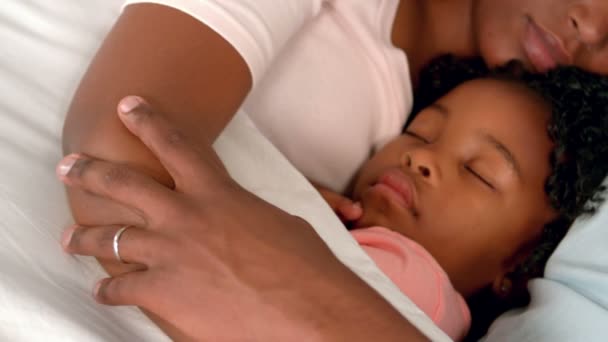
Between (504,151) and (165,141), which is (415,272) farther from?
(165,141)

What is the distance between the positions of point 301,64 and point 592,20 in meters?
0.46

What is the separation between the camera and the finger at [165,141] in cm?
60

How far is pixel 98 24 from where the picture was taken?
819 millimetres

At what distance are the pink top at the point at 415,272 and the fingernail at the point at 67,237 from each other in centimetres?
43

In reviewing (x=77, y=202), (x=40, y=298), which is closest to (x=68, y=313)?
(x=40, y=298)

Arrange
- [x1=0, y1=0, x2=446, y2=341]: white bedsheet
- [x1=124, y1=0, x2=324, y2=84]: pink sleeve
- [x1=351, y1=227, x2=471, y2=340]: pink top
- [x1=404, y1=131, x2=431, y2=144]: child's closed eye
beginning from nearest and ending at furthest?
1. [x1=0, y1=0, x2=446, y2=341]: white bedsheet
2. [x1=124, y1=0, x2=324, y2=84]: pink sleeve
3. [x1=351, y1=227, x2=471, y2=340]: pink top
4. [x1=404, y1=131, x2=431, y2=144]: child's closed eye

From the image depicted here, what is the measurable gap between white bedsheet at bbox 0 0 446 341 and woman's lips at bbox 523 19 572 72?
49cm

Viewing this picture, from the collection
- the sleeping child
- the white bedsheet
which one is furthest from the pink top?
the white bedsheet

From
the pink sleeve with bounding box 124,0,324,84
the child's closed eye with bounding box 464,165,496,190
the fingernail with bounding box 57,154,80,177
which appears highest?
the pink sleeve with bounding box 124,0,324,84

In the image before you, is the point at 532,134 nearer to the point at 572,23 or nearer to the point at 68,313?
the point at 572,23

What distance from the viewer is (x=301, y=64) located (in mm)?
928

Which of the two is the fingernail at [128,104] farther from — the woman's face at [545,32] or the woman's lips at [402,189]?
the woman's face at [545,32]

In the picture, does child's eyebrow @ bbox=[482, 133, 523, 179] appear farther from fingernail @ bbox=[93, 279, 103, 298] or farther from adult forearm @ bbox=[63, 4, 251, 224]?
fingernail @ bbox=[93, 279, 103, 298]

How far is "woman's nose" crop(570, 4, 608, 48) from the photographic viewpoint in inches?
37.2
